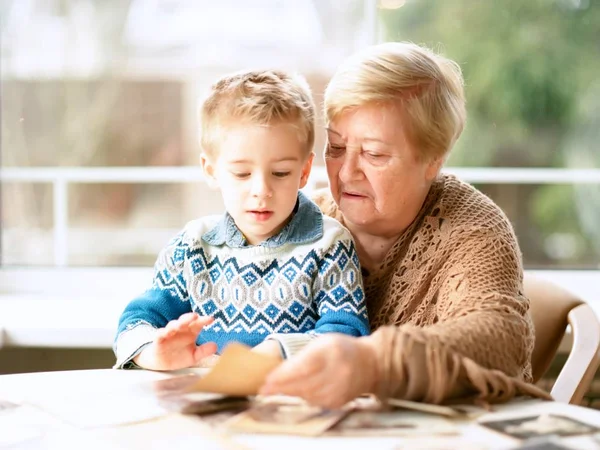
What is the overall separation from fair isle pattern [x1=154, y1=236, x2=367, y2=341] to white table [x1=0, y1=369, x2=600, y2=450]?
272mm

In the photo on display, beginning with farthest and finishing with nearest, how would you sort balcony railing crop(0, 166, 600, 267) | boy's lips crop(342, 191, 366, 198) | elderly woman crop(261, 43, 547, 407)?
1. balcony railing crop(0, 166, 600, 267)
2. boy's lips crop(342, 191, 366, 198)
3. elderly woman crop(261, 43, 547, 407)

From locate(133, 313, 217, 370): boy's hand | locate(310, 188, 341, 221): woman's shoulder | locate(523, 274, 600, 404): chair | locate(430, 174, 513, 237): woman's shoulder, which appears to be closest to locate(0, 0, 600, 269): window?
locate(310, 188, 341, 221): woman's shoulder

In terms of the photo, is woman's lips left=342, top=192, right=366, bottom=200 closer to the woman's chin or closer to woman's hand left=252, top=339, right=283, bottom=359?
the woman's chin

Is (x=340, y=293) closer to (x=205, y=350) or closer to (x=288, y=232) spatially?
(x=288, y=232)

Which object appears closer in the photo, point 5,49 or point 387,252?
point 387,252

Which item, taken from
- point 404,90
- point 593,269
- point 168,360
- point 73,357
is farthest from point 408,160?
point 593,269

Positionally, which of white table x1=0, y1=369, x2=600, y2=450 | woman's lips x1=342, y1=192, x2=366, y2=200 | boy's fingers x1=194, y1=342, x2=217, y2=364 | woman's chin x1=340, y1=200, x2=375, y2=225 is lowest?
white table x1=0, y1=369, x2=600, y2=450

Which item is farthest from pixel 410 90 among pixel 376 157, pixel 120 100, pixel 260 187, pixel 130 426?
pixel 120 100

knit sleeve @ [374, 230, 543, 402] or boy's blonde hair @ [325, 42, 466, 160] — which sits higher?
boy's blonde hair @ [325, 42, 466, 160]

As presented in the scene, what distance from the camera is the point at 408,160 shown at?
1.52 metres

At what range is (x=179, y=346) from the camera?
4.06 ft

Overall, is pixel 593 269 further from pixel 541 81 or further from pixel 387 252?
pixel 387 252

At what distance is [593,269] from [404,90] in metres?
1.67

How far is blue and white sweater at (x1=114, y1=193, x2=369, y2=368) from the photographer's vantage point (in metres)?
1.44
